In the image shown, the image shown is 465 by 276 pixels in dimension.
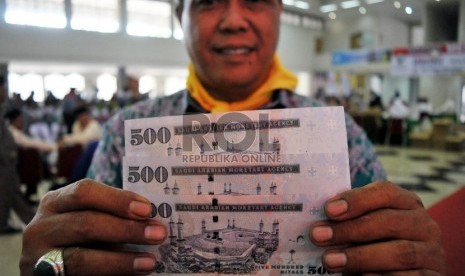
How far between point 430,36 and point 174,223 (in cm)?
144

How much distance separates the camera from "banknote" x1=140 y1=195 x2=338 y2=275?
0.57 metres

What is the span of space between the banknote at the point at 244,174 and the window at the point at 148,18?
1394cm

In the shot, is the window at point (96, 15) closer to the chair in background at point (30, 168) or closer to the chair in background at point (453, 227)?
the chair in background at point (30, 168)

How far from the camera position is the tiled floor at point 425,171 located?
14.4ft

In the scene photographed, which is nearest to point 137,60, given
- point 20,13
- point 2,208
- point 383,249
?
point 20,13

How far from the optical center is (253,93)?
39.3 inches

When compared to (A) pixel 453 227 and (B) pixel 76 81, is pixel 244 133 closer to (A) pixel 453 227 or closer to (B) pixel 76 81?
(A) pixel 453 227

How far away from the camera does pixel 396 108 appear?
905 cm

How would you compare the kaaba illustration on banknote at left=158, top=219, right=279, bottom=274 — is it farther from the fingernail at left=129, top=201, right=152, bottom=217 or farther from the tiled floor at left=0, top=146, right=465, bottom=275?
the tiled floor at left=0, top=146, right=465, bottom=275

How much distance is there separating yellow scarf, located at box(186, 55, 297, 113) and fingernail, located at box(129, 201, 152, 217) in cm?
46

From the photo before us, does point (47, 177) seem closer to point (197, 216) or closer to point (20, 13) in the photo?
point (197, 216)

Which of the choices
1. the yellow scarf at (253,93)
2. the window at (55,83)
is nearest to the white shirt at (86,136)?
the yellow scarf at (253,93)

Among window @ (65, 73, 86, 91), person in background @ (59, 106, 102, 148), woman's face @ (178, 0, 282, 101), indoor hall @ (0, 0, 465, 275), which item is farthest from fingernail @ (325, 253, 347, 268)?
window @ (65, 73, 86, 91)

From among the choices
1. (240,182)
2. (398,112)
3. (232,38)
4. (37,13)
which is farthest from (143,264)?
(37,13)
